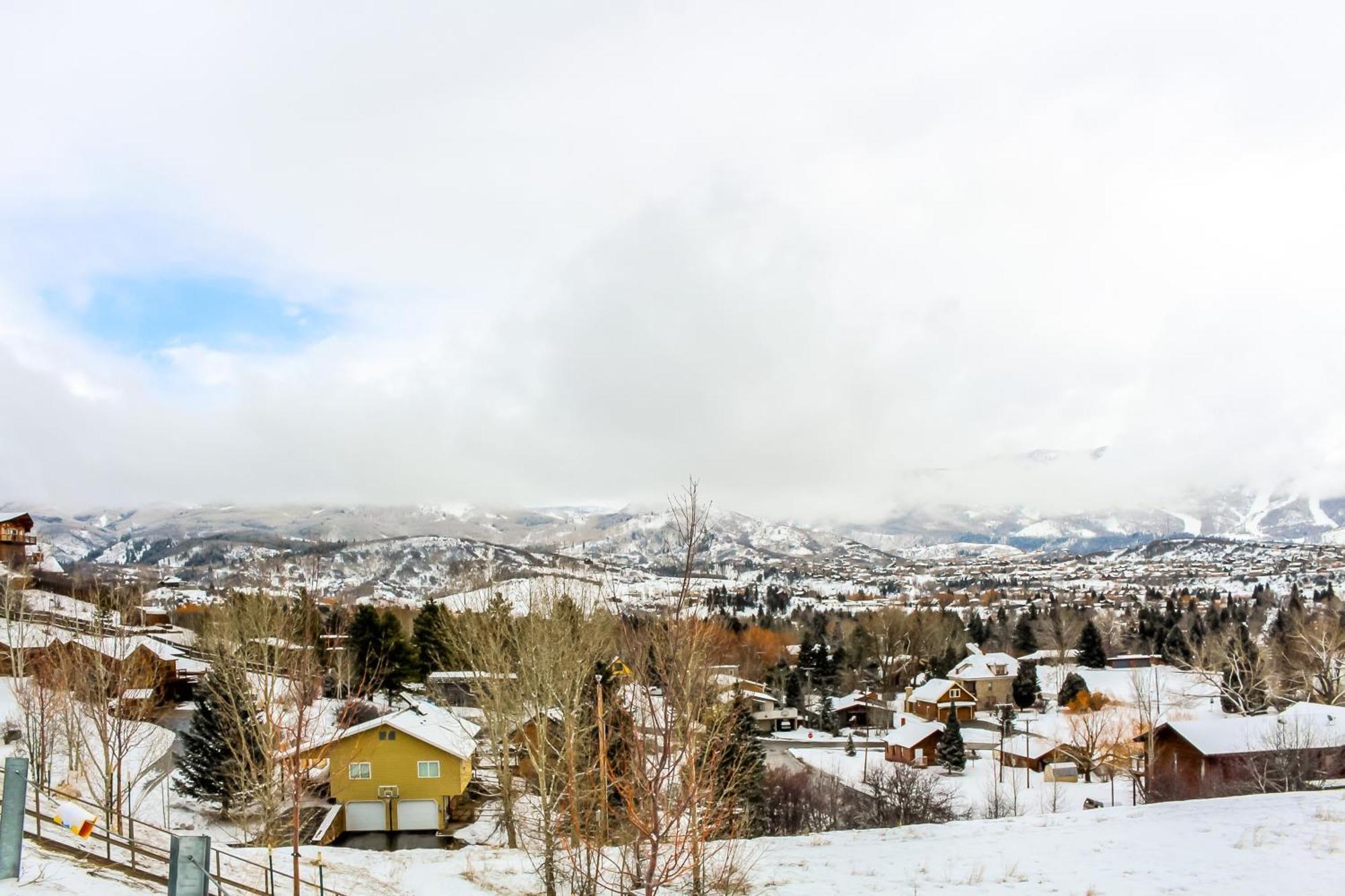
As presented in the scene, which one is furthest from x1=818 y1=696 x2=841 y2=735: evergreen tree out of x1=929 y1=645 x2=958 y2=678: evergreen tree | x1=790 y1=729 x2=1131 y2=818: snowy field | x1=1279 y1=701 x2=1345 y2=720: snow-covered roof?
x1=1279 y1=701 x2=1345 y2=720: snow-covered roof

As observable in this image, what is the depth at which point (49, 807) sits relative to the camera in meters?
20.9

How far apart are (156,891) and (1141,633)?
418 feet

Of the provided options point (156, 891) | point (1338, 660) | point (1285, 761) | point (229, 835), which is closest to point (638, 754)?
point (156, 891)

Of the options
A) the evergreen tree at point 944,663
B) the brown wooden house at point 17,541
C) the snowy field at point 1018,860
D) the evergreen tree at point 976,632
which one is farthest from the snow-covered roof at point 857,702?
the brown wooden house at point 17,541

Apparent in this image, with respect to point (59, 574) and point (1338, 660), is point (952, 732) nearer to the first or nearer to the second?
point (1338, 660)

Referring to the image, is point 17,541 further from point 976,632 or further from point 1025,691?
point 976,632

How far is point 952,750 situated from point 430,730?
36966 mm

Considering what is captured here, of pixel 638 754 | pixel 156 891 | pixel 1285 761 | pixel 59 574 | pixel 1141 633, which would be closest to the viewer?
pixel 638 754

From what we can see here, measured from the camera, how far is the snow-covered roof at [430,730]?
3356 centimetres

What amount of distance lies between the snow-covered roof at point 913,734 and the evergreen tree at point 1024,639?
55126 mm

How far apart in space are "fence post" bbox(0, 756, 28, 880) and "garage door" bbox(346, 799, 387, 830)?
23.7m

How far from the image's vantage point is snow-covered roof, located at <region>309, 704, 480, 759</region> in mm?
33562

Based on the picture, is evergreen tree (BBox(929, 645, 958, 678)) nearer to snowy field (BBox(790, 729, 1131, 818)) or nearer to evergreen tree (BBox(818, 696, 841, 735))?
evergreen tree (BBox(818, 696, 841, 735))

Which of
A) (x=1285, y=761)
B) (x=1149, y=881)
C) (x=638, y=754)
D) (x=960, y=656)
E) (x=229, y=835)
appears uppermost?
(x=638, y=754)
